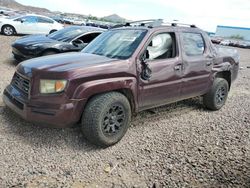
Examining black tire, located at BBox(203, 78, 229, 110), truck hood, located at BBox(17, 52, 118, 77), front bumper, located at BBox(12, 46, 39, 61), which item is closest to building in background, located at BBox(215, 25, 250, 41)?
front bumper, located at BBox(12, 46, 39, 61)

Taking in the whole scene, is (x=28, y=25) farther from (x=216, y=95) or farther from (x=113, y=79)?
(x=113, y=79)

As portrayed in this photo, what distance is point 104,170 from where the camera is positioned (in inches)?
144

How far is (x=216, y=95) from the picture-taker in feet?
20.4

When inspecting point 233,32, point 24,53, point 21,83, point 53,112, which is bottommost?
point 233,32

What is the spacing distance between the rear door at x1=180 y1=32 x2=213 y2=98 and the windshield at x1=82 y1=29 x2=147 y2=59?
1.00 meters

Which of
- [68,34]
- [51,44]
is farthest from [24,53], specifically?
[68,34]

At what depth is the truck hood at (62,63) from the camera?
13.2 ft

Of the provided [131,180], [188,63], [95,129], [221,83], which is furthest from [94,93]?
[221,83]

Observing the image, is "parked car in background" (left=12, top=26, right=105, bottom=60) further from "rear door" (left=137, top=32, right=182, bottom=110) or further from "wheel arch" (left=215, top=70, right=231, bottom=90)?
"wheel arch" (left=215, top=70, right=231, bottom=90)

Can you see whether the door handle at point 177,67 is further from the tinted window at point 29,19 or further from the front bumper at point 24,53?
the tinted window at point 29,19

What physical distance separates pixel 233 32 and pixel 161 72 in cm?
6229

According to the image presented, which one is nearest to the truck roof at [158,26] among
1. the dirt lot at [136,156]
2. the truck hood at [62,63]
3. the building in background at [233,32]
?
the truck hood at [62,63]

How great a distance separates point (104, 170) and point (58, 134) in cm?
119

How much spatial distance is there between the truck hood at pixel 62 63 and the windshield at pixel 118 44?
10.4 inches
